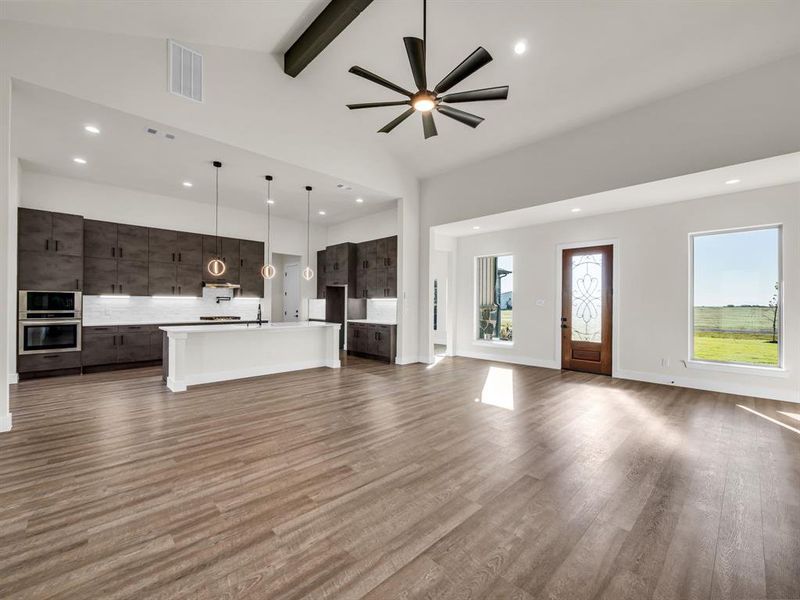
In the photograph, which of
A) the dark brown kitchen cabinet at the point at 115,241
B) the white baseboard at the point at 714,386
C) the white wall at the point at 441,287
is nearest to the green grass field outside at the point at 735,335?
the white baseboard at the point at 714,386

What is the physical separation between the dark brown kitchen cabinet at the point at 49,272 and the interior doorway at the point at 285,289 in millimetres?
4506

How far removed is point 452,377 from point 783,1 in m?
5.79

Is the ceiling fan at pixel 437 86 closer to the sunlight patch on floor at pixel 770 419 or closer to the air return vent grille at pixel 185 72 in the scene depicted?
the air return vent grille at pixel 185 72

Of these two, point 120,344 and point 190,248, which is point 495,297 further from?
point 120,344

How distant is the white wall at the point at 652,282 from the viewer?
473 centimetres

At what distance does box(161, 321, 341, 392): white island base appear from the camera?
5.04 m

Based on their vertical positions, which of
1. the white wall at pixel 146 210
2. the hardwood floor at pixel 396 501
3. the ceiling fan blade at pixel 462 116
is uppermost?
the ceiling fan blade at pixel 462 116

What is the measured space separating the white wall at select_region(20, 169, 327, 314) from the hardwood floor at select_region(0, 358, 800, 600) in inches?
156

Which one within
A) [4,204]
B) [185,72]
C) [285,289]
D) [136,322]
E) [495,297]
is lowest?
[136,322]

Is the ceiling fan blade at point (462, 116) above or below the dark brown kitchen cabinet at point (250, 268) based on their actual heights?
above

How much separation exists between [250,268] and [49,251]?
3.41 metres

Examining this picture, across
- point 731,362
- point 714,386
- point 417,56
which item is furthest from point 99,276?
point 731,362

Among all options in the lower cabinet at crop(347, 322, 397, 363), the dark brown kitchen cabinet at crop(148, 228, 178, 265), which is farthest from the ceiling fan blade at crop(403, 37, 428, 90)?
the dark brown kitchen cabinet at crop(148, 228, 178, 265)

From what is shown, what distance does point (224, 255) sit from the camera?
25.7 ft
